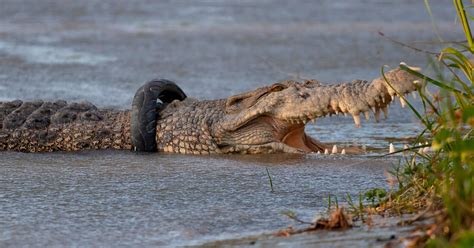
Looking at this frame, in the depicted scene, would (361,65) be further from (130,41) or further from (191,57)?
(130,41)

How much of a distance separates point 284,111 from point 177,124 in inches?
28.8

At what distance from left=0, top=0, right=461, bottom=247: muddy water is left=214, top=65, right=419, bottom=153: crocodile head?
186 mm

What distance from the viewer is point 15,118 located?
6.57 meters

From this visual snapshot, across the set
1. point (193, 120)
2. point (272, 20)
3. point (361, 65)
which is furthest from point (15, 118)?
point (272, 20)

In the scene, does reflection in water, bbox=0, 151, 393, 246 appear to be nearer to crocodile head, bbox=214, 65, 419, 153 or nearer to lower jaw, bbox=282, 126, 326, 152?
crocodile head, bbox=214, 65, 419, 153

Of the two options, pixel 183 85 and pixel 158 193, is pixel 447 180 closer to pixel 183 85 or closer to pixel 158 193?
pixel 158 193

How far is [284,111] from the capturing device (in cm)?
605

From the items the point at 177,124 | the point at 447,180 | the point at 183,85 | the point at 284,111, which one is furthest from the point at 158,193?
the point at 183,85

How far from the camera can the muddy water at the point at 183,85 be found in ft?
14.2

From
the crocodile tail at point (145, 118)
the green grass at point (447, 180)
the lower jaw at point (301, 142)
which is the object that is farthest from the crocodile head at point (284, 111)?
the green grass at point (447, 180)

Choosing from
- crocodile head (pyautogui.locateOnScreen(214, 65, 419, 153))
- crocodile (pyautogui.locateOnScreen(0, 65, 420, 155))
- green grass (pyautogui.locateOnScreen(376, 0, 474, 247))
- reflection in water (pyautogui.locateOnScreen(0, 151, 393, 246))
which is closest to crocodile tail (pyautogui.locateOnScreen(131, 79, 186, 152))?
crocodile (pyautogui.locateOnScreen(0, 65, 420, 155))

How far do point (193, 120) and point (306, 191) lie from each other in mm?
1676

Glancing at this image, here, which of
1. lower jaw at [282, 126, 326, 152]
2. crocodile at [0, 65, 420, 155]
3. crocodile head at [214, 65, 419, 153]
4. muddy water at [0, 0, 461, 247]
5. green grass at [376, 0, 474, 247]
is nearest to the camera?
green grass at [376, 0, 474, 247]

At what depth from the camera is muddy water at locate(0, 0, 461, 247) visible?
4320 mm
